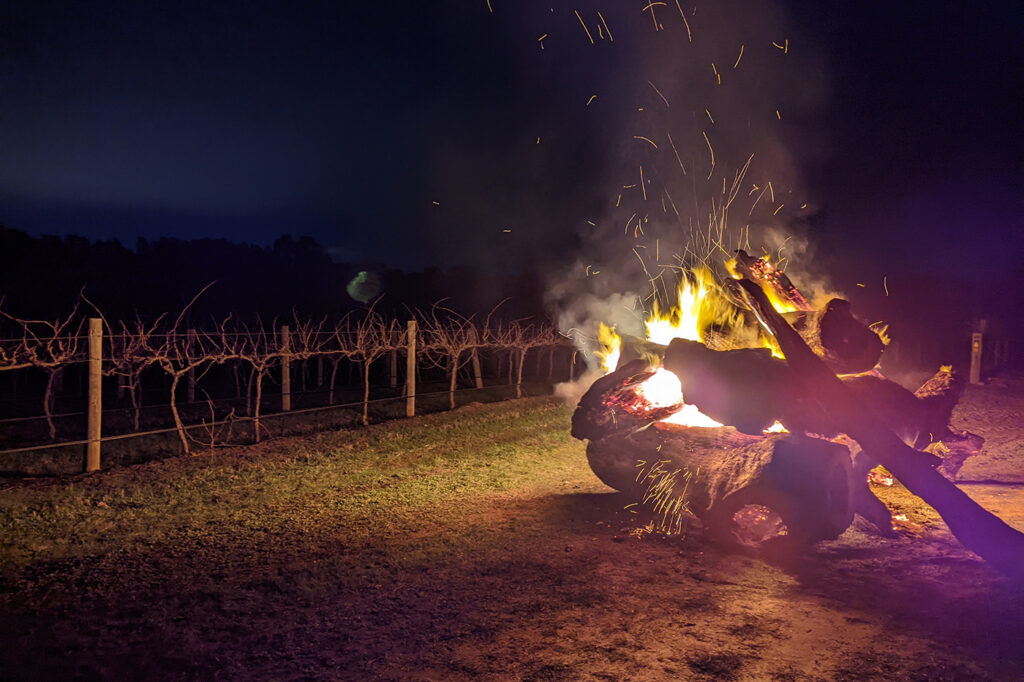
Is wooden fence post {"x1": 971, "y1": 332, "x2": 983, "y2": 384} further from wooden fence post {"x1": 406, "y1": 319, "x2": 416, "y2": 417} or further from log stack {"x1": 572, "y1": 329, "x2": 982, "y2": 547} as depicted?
wooden fence post {"x1": 406, "y1": 319, "x2": 416, "y2": 417}

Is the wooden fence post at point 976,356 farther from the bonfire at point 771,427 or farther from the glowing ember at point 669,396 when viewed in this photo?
the glowing ember at point 669,396

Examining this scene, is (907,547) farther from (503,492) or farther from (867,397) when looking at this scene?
(503,492)

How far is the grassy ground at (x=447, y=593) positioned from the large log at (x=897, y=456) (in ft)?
0.98

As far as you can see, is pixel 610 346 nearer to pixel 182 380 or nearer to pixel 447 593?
pixel 447 593

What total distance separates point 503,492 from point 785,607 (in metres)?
4.41

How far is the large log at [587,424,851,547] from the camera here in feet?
20.3

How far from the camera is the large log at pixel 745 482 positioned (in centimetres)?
619

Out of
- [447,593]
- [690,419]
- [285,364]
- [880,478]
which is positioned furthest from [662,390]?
[285,364]

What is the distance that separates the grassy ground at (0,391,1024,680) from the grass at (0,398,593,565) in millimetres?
45

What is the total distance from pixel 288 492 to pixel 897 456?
286 inches

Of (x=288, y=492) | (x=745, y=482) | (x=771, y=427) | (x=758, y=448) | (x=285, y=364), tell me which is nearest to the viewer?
(x=745, y=482)

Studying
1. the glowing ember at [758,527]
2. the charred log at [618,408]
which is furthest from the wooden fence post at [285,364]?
the glowing ember at [758,527]

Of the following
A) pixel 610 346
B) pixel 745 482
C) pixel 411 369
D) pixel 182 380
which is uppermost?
pixel 610 346

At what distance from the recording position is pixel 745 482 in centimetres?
639
